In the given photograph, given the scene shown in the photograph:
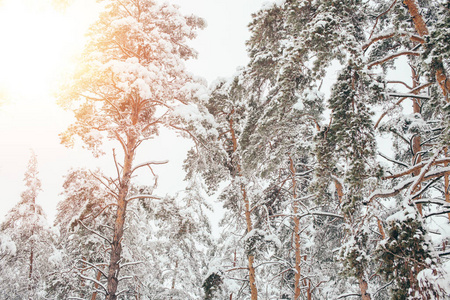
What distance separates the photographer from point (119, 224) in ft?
21.9

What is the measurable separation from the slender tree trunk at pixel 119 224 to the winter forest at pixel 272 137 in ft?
0.11

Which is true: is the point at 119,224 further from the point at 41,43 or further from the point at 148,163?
the point at 41,43

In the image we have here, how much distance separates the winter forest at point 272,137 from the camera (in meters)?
3.77

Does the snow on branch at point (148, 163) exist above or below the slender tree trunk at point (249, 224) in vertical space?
above

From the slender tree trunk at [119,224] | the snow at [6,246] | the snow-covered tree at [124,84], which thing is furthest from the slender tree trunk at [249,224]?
the snow at [6,246]

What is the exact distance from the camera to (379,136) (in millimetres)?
7633

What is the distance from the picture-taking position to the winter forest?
3768 millimetres

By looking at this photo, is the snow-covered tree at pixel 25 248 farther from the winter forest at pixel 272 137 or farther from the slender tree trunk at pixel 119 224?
the slender tree trunk at pixel 119 224

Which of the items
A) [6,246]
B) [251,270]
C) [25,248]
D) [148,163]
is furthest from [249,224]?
[25,248]

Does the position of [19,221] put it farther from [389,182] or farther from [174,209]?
[389,182]

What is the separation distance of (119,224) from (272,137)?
4.68m

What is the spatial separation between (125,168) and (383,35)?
22.6ft

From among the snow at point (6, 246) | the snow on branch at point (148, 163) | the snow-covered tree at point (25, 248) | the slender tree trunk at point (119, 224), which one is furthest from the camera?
the snow-covered tree at point (25, 248)

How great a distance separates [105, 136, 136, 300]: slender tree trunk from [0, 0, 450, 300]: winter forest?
34mm
